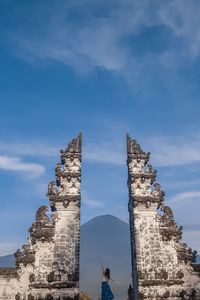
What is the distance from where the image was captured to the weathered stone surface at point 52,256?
40.2 ft

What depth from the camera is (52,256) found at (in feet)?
42.0

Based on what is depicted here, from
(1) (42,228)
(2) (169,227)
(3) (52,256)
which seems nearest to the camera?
Result: (3) (52,256)

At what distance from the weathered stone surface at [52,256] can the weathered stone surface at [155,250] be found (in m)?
2.28

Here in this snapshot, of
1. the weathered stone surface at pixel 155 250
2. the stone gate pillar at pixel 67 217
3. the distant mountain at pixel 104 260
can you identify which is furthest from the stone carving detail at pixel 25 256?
the distant mountain at pixel 104 260

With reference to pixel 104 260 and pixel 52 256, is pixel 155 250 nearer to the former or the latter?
pixel 52 256

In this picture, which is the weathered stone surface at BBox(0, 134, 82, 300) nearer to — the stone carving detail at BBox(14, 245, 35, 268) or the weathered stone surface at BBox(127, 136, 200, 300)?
the stone carving detail at BBox(14, 245, 35, 268)

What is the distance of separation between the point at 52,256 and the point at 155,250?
3.86 metres

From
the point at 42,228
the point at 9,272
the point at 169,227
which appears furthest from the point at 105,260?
the point at 9,272

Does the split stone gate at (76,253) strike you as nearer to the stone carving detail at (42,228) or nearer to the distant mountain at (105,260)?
the stone carving detail at (42,228)

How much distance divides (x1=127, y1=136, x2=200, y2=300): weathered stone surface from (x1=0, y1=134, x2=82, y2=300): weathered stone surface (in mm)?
2279

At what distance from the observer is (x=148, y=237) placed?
1320 cm

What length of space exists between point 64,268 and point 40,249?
3.79 ft

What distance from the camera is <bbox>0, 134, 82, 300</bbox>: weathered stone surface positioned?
12266 millimetres

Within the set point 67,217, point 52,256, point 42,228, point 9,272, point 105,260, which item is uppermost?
point 105,260
